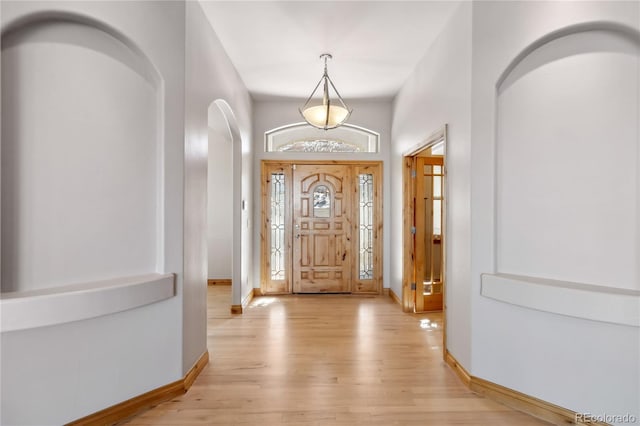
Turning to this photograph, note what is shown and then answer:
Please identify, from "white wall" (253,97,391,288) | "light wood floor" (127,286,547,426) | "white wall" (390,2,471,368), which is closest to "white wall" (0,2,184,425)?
"light wood floor" (127,286,547,426)

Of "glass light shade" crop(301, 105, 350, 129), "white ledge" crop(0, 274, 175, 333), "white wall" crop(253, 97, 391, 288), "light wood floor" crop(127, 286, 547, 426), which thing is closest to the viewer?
"white ledge" crop(0, 274, 175, 333)

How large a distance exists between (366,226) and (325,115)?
2.34 meters

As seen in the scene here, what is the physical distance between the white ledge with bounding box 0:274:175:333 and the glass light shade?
2108 millimetres

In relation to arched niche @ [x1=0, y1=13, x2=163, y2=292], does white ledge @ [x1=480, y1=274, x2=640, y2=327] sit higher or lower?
lower

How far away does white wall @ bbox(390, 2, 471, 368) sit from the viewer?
8.21 feet

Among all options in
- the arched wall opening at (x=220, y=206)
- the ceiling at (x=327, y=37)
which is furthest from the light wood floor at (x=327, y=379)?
the ceiling at (x=327, y=37)

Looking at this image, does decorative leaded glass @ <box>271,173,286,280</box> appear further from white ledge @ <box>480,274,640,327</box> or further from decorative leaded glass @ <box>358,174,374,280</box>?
white ledge @ <box>480,274,640,327</box>

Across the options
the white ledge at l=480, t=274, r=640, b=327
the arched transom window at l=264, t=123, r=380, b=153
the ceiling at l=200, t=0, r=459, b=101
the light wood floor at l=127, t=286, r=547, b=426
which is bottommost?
the light wood floor at l=127, t=286, r=547, b=426

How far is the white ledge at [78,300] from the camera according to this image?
5.38 feet

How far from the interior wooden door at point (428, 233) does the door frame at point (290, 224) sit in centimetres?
97

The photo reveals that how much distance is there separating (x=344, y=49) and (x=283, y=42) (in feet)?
2.06

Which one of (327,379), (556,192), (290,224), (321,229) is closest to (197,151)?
(327,379)

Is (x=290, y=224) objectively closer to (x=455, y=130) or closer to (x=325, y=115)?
(x=325, y=115)

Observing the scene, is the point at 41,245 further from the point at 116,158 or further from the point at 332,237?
the point at 332,237
